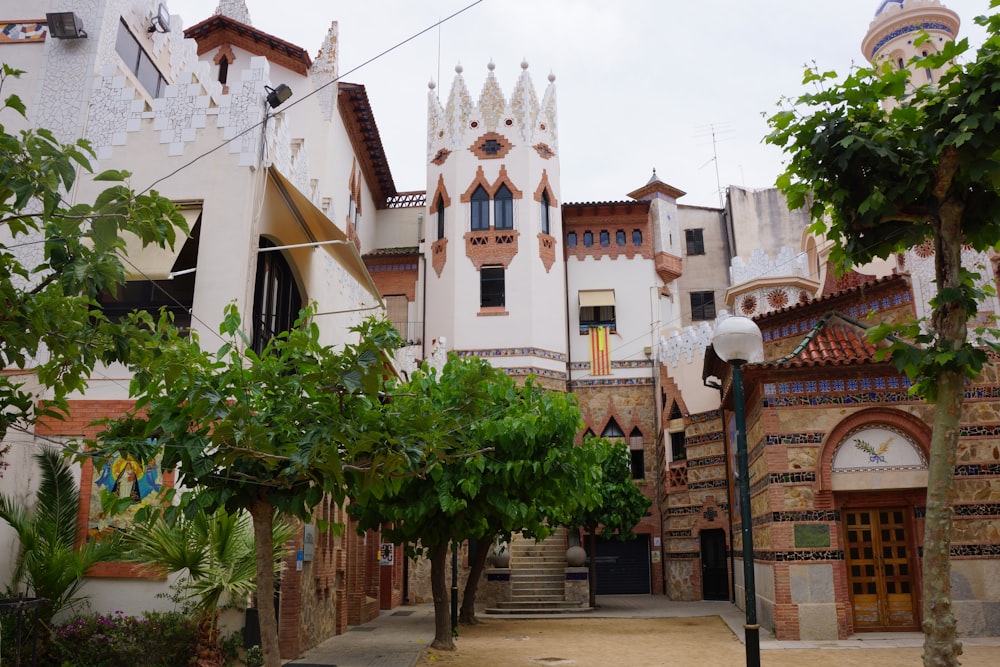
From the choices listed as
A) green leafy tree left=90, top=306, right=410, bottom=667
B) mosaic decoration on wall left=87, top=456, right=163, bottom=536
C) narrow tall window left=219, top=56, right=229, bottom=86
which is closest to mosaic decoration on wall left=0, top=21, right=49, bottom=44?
mosaic decoration on wall left=87, top=456, right=163, bottom=536

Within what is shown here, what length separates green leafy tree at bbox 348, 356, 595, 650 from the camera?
11938 mm

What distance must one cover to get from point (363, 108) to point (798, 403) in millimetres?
15559

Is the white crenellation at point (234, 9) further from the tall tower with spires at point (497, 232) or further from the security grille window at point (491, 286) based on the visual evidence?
the security grille window at point (491, 286)

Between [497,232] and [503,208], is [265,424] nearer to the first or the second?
[497,232]

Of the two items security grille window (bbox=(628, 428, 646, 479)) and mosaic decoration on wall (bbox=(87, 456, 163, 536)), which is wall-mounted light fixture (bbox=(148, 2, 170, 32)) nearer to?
mosaic decoration on wall (bbox=(87, 456, 163, 536))

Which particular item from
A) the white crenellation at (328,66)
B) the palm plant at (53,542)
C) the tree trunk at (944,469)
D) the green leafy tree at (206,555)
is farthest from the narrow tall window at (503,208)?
the tree trunk at (944,469)

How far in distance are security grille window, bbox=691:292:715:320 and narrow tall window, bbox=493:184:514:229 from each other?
364 inches

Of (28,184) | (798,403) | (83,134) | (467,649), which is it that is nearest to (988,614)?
(798,403)

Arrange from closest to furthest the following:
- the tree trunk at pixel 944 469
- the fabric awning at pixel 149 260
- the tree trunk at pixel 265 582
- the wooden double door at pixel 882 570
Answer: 1. the tree trunk at pixel 265 582
2. the tree trunk at pixel 944 469
3. the fabric awning at pixel 149 260
4. the wooden double door at pixel 882 570

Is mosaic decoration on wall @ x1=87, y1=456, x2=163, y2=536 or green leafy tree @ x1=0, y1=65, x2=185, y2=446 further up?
green leafy tree @ x1=0, y1=65, x2=185, y2=446

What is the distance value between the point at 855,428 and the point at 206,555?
11271mm

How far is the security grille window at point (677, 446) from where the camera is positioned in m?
27.4

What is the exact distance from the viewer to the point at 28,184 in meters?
6.36

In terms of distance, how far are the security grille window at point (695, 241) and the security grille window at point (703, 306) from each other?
181 centimetres
